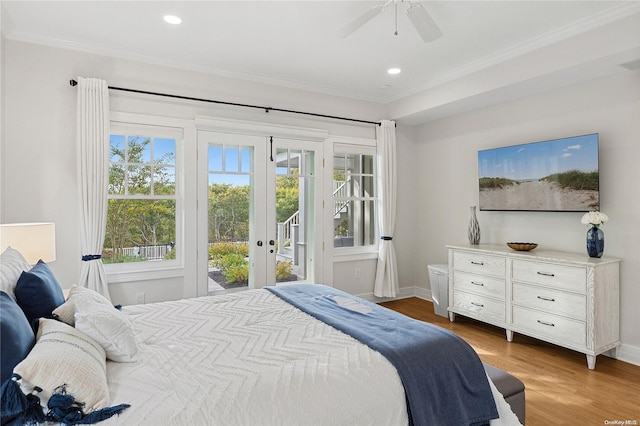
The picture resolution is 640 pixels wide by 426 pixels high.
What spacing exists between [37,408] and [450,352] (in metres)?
1.65

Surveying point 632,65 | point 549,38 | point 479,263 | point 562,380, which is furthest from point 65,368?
point 632,65

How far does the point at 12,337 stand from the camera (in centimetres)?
125

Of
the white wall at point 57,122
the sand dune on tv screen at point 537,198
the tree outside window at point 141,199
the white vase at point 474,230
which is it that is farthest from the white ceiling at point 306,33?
the white vase at point 474,230

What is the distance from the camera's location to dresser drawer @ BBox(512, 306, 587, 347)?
3.09 m

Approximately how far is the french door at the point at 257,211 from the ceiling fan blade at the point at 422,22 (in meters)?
2.25

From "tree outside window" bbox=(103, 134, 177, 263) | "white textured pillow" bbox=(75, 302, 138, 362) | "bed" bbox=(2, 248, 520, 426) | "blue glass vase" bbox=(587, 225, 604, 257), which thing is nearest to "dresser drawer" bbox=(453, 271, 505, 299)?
"blue glass vase" bbox=(587, 225, 604, 257)

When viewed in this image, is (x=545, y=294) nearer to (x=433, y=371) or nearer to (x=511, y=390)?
(x=511, y=390)

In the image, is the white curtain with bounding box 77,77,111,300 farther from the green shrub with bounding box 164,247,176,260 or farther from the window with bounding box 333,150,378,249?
the window with bounding box 333,150,378,249

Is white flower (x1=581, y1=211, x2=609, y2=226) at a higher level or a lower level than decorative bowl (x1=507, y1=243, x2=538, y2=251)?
higher

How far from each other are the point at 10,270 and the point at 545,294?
12.6 ft

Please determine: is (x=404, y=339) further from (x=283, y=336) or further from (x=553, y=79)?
(x=553, y=79)

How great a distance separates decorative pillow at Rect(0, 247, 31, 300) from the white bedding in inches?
21.5

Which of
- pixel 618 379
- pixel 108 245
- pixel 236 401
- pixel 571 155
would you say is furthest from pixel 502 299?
pixel 108 245

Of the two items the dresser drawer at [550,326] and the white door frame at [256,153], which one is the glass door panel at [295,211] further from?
the dresser drawer at [550,326]
